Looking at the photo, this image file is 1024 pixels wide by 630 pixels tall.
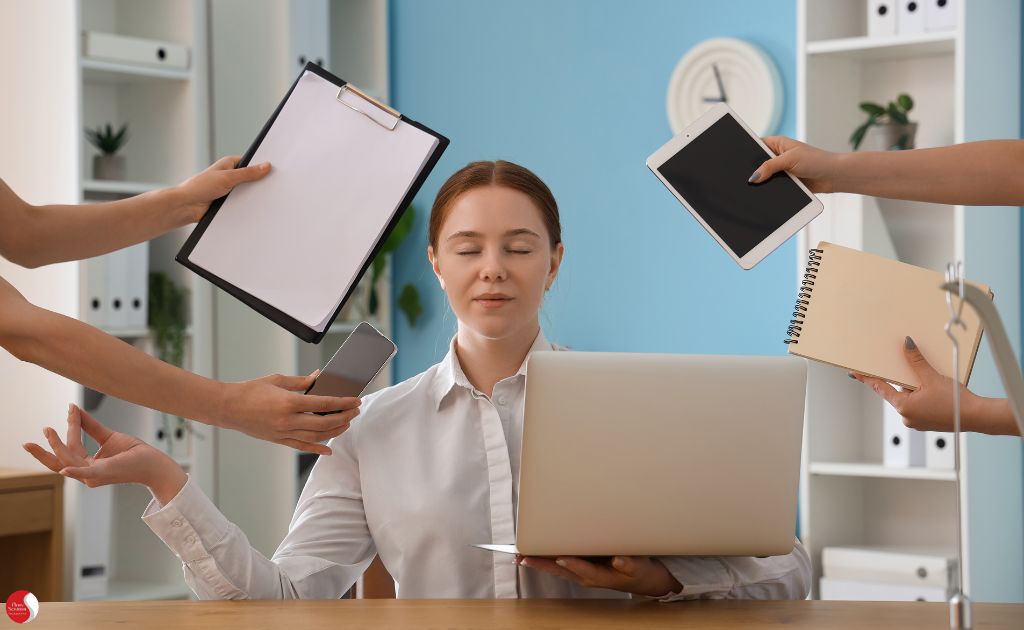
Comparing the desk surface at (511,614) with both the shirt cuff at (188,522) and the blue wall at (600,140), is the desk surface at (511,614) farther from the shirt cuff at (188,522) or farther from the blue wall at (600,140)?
the blue wall at (600,140)

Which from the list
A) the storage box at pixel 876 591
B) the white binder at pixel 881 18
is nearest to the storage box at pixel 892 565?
the storage box at pixel 876 591

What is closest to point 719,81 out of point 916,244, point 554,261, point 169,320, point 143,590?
point 916,244

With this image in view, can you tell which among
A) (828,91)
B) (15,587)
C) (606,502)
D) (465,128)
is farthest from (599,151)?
(606,502)

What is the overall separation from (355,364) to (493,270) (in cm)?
34

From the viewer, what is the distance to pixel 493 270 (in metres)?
1.84

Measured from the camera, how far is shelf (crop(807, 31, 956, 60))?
9.54ft

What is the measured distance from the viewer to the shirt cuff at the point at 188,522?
5.08 ft

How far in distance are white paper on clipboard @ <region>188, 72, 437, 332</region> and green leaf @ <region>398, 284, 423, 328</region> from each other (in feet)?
8.30

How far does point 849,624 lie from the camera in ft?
4.60

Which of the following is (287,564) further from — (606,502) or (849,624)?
(849,624)

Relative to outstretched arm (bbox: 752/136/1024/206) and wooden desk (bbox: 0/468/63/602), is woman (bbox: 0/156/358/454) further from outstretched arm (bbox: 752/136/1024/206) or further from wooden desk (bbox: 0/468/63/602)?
wooden desk (bbox: 0/468/63/602)

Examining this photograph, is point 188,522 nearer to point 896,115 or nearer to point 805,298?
point 805,298

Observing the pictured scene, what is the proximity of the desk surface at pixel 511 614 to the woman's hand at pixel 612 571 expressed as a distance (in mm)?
29

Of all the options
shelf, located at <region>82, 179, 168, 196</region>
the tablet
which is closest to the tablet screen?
the tablet
